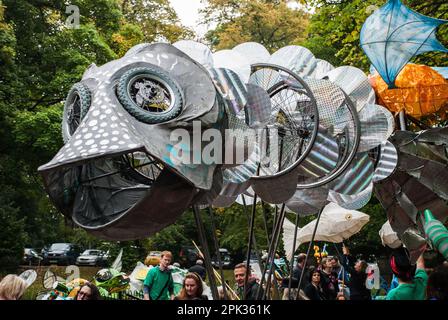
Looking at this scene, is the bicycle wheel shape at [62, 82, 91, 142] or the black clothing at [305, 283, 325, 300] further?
the black clothing at [305, 283, 325, 300]

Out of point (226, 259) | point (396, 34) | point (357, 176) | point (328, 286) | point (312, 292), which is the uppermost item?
point (396, 34)

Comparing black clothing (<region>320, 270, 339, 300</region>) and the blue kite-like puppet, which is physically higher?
the blue kite-like puppet

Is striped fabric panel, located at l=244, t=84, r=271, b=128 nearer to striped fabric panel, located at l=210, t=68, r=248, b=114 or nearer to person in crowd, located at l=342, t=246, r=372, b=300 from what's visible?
striped fabric panel, located at l=210, t=68, r=248, b=114

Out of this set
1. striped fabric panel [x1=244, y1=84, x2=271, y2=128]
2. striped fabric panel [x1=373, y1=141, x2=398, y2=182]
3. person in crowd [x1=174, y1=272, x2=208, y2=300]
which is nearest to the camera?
striped fabric panel [x1=244, y1=84, x2=271, y2=128]

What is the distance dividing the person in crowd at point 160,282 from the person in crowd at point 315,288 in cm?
190

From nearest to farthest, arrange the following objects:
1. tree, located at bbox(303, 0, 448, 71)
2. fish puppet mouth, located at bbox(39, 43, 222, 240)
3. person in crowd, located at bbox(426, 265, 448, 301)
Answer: person in crowd, located at bbox(426, 265, 448, 301)
fish puppet mouth, located at bbox(39, 43, 222, 240)
tree, located at bbox(303, 0, 448, 71)

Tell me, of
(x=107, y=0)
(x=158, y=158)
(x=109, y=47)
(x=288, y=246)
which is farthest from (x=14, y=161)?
(x=158, y=158)

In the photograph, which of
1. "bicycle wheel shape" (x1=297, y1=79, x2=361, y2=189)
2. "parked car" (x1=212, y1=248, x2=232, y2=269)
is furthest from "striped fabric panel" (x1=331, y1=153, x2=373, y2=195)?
"parked car" (x1=212, y1=248, x2=232, y2=269)

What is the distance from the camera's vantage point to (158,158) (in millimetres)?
3816

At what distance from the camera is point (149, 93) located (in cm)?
411

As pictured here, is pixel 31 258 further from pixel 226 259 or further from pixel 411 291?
pixel 411 291

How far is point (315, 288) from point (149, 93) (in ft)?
16.3

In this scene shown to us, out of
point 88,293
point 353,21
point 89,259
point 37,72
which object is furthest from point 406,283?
point 89,259

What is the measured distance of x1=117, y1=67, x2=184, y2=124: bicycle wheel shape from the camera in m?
4.00
